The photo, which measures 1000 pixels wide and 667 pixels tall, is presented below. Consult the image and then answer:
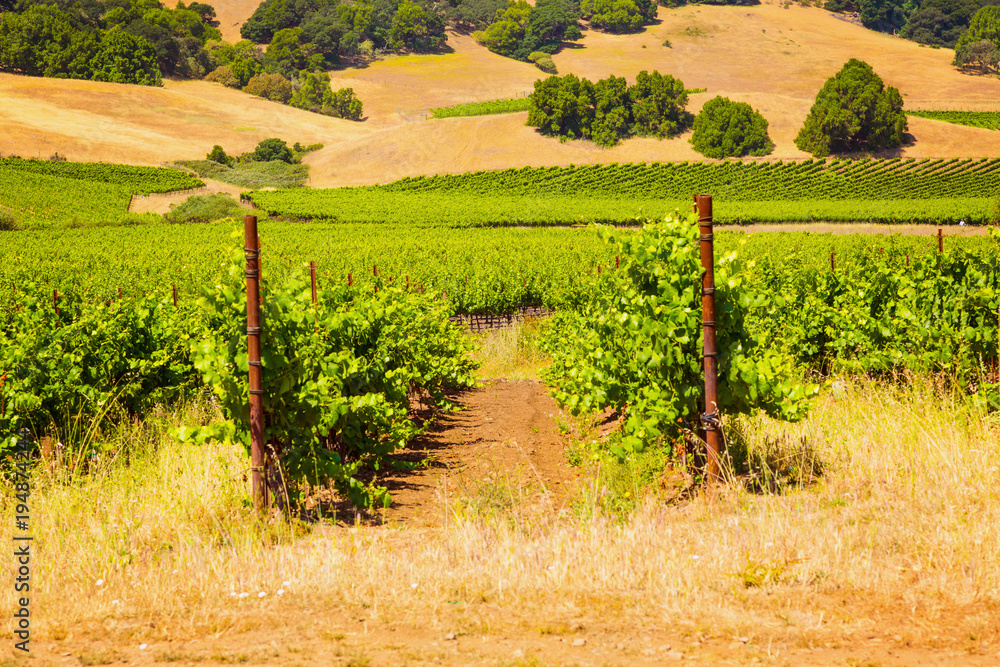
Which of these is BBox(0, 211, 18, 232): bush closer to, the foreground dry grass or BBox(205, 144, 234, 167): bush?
BBox(205, 144, 234, 167): bush

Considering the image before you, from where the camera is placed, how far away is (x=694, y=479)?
6.79 m

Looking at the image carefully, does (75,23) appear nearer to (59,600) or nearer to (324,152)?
(324,152)

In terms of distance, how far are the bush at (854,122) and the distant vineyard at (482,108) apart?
4223 cm

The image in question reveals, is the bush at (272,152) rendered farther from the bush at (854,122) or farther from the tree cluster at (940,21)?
the tree cluster at (940,21)

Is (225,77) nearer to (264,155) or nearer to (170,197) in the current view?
(264,155)

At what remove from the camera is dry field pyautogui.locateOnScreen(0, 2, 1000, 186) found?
3819 inches

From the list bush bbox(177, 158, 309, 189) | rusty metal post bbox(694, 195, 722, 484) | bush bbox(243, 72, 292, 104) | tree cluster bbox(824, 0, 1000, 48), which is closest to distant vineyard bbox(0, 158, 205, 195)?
bush bbox(177, 158, 309, 189)

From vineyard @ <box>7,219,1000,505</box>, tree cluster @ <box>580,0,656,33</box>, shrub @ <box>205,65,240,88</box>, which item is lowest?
vineyard @ <box>7,219,1000,505</box>

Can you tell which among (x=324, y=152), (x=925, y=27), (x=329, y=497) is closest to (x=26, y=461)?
(x=329, y=497)

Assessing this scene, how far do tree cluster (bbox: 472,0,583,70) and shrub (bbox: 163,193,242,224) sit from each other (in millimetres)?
105290

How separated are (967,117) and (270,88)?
3933 inches

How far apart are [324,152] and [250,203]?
2955cm

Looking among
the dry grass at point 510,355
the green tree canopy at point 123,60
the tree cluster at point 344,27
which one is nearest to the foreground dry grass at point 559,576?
the dry grass at point 510,355

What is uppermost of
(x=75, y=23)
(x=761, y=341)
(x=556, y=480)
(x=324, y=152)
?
(x=75, y=23)
